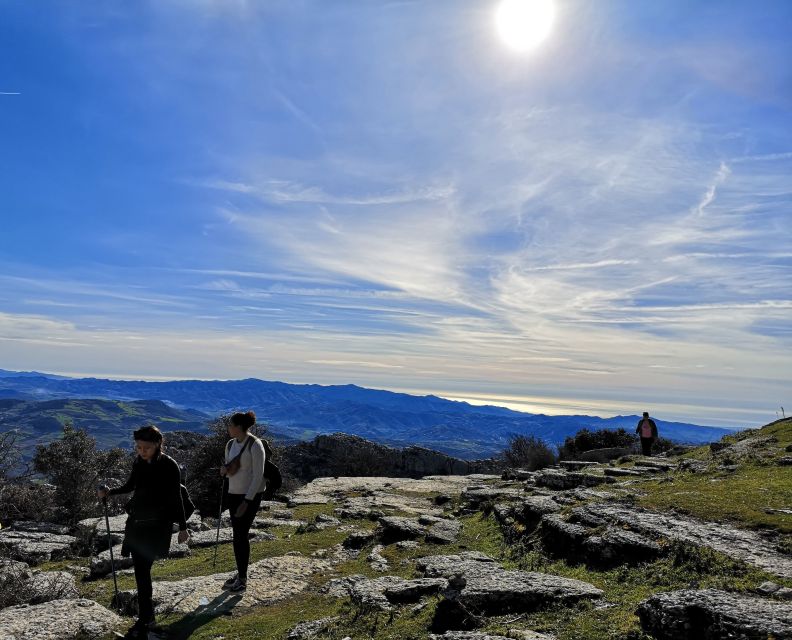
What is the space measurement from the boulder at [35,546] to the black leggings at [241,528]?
8326 millimetres

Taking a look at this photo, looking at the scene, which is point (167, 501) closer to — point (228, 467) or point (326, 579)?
point (228, 467)

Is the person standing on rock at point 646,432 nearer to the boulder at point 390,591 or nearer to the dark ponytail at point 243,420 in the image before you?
the boulder at point 390,591

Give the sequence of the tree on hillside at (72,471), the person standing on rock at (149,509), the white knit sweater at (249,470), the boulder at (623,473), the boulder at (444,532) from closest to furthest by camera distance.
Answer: the person standing on rock at (149,509), the white knit sweater at (249,470), the boulder at (444,532), the boulder at (623,473), the tree on hillside at (72,471)

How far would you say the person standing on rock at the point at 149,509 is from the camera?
805 cm

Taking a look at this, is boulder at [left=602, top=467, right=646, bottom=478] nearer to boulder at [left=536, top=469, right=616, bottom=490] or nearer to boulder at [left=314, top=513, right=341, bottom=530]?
boulder at [left=536, top=469, right=616, bottom=490]

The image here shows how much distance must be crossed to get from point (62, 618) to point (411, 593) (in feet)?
18.9

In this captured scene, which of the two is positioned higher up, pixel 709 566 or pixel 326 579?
pixel 709 566

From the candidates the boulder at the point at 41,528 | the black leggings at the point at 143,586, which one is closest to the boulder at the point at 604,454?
the boulder at the point at 41,528

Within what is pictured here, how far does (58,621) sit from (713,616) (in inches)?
374

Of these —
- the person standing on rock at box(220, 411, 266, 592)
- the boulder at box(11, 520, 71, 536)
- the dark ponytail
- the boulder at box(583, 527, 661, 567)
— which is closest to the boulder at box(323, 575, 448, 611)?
the person standing on rock at box(220, 411, 266, 592)

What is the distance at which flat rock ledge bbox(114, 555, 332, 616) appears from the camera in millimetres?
9117

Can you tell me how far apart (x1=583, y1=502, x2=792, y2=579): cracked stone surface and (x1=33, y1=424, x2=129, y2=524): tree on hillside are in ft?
79.2

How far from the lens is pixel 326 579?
10.9 meters

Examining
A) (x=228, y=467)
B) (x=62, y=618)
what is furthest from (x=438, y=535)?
(x=62, y=618)
